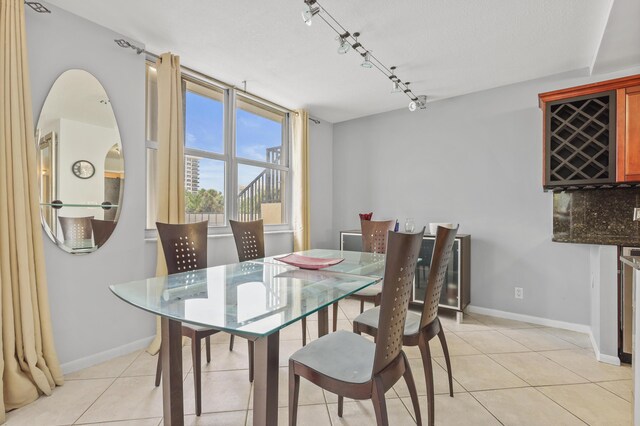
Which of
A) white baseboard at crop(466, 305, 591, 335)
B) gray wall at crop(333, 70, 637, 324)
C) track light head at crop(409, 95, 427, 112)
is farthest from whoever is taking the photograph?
track light head at crop(409, 95, 427, 112)

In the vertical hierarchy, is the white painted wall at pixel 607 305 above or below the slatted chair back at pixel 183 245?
below

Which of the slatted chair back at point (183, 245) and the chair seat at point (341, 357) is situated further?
the slatted chair back at point (183, 245)

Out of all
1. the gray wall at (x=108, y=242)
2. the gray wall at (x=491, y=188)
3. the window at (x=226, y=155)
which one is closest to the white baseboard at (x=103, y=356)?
the gray wall at (x=108, y=242)

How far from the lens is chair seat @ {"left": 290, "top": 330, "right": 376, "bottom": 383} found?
4.13 ft

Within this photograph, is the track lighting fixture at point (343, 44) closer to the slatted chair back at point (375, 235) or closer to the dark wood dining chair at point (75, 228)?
the slatted chair back at point (375, 235)

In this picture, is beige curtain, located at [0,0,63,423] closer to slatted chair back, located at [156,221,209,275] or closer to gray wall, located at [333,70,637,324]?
slatted chair back, located at [156,221,209,275]

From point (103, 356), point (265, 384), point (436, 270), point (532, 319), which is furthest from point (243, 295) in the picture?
point (532, 319)

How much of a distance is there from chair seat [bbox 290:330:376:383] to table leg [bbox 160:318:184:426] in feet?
1.65

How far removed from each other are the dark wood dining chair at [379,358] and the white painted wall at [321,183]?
3131mm

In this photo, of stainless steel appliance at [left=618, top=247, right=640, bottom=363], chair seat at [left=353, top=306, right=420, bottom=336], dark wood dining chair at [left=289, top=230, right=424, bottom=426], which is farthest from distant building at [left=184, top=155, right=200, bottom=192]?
stainless steel appliance at [left=618, top=247, right=640, bottom=363]

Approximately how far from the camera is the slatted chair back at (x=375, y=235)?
313 centimetres

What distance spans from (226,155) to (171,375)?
2.54 meters

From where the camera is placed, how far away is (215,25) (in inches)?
90.6

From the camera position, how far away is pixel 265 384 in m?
1.08
